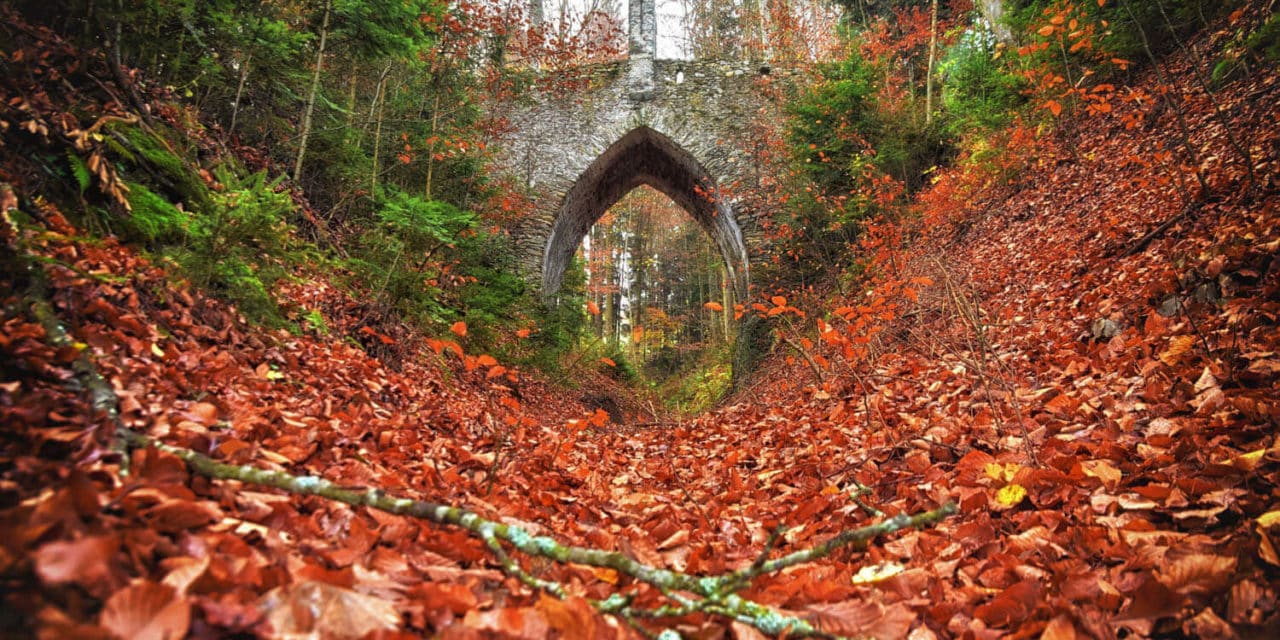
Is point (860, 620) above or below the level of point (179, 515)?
below

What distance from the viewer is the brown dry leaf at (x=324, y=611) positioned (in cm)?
84

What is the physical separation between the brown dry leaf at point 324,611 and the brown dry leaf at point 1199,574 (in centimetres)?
175

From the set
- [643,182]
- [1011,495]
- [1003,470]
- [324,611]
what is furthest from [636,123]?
[324,611]

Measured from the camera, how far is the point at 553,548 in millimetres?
1215

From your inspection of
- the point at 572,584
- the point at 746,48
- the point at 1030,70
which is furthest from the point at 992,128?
the point at 746,48

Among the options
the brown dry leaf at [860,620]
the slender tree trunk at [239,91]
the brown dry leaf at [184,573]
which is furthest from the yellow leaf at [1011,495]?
the slender tree trunk at [239,91]

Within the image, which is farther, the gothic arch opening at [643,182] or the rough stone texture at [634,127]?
the gothic arch opening at [643,182]

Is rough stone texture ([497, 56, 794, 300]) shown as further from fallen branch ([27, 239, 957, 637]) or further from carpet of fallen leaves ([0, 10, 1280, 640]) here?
fallen branch ([27, 239, 957, 637])

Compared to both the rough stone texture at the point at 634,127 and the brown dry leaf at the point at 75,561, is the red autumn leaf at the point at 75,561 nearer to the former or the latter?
the brown dry leaf at the point at 75,561

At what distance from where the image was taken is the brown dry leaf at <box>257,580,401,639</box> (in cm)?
84

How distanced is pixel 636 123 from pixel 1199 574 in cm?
1270

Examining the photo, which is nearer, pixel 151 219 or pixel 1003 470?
pixel 1003 470

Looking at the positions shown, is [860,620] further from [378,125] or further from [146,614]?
[378,125]

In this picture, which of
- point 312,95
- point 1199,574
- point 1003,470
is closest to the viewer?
point 1199,574
